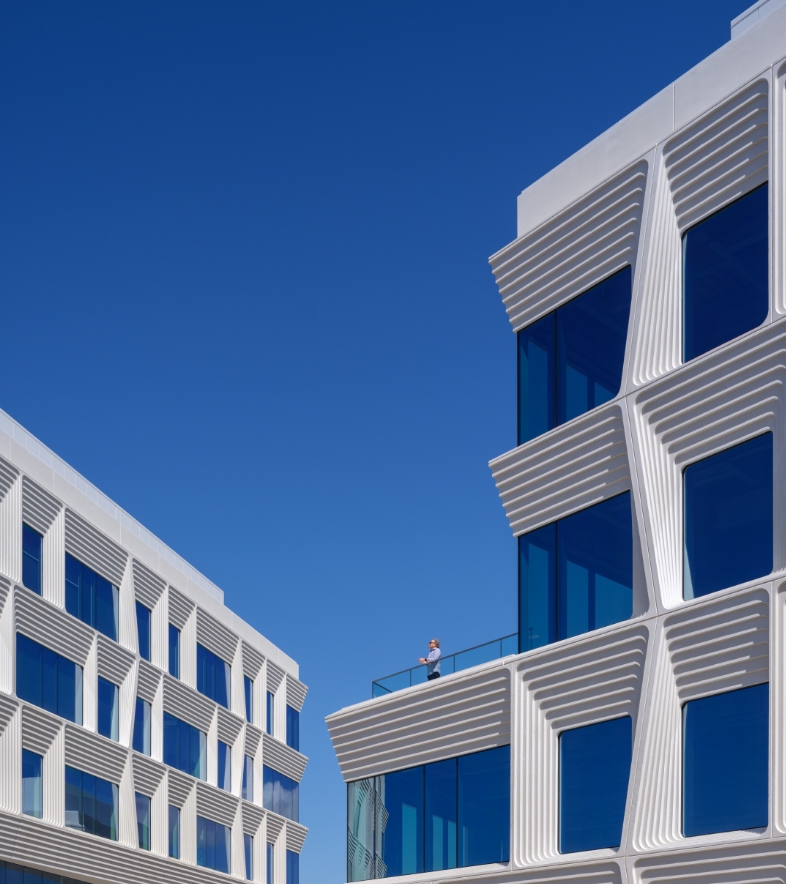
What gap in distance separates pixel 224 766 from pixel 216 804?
223 centimetres

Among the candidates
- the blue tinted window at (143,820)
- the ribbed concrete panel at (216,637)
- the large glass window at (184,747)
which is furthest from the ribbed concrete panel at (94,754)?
the ribbed concrete panel at (216,637)

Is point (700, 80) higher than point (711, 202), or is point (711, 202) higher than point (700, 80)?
point (700, 80)

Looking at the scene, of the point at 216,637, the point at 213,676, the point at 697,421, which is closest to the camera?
the point at 697,421

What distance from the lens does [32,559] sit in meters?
41.8

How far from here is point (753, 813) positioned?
62.3 ft

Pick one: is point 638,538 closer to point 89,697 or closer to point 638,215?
point 638,215

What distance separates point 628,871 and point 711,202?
11.1m

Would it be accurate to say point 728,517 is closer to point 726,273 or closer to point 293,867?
point 726,273

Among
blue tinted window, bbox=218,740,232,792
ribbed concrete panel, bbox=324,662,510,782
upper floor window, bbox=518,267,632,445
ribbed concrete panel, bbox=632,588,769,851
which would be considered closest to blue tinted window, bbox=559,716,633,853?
ribbed concrete panel, bbox=632,588,769,851

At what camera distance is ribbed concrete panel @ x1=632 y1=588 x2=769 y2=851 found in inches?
779

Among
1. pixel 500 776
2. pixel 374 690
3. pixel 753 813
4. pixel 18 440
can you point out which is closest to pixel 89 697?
pixel 18 440

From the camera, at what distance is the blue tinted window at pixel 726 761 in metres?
19.1

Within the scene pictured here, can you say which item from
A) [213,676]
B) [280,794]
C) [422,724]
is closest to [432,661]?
[422,724]

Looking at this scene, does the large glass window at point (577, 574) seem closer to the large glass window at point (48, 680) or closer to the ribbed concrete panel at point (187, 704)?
the large glass window at point (48, 680)
